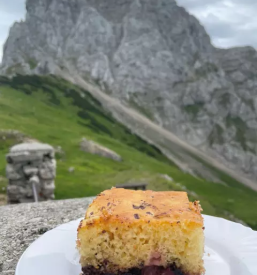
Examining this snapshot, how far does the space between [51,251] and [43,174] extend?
50.7ft

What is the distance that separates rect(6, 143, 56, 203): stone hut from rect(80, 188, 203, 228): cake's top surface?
1446 cm

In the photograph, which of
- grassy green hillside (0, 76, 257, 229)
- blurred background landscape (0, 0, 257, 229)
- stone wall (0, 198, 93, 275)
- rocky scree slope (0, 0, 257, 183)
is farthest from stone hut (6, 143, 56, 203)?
rocky scree slope (0, 0, 257, 183)

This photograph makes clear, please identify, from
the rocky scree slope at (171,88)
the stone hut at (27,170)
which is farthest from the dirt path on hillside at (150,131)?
the stone hut at (27,170)

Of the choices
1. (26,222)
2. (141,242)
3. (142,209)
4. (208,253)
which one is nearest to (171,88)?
(26,222)

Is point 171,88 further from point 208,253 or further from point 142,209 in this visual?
point 142,209

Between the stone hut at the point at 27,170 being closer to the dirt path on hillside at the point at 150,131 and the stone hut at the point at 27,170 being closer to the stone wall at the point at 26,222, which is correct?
the stone wall at the point at 26,222

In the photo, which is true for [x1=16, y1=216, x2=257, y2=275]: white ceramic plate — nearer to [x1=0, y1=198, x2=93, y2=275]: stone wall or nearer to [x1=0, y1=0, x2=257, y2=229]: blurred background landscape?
[x1=0, y1=198, x2=93, y2=275]: stone wall

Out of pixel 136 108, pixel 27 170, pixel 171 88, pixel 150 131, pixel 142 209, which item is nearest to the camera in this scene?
pixel 142 209

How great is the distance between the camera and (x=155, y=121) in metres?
162

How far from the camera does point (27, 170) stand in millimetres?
18594

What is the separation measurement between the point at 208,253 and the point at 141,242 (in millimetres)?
992

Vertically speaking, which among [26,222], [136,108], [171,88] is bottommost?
[136,108]

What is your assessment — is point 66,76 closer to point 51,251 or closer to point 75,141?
point 75,141

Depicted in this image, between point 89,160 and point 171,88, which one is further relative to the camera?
point 171,88
